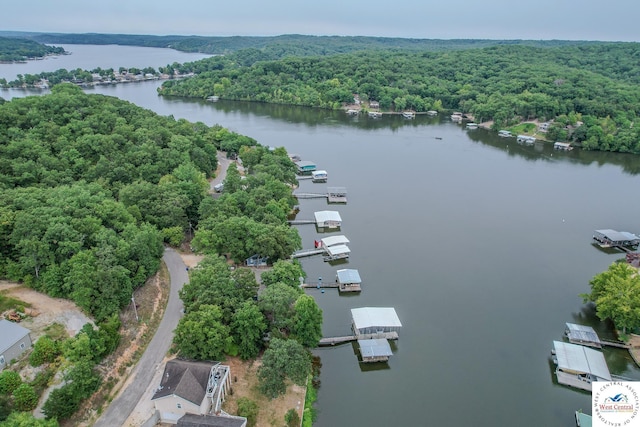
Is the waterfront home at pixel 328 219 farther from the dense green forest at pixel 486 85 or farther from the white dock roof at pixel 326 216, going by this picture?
the dense green forest at pixel 486 85

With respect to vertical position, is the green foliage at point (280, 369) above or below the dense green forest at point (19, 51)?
below

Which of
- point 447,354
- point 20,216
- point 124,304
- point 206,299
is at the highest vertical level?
point 20,216

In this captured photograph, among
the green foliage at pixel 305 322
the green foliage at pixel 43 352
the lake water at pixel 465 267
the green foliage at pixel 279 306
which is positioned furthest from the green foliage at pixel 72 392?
the lake water at pixel 465 267

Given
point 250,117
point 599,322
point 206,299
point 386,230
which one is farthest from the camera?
point 250,117

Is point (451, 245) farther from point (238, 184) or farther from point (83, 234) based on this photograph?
point (83, 234)

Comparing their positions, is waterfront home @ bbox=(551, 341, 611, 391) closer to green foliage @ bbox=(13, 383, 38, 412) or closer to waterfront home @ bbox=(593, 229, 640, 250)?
waterfront home @ bbox=(593, 229, 640, 250)

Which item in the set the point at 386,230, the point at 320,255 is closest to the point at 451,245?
the point at 386,230

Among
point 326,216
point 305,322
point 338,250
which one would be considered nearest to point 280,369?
point 305,322
